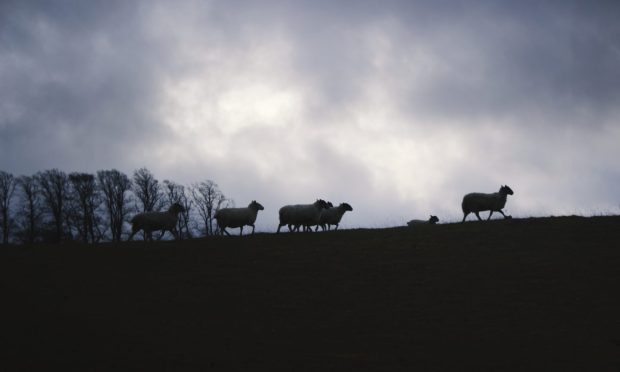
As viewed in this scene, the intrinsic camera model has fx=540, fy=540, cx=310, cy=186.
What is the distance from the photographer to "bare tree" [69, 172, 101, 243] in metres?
55.8

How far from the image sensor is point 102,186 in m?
61.2

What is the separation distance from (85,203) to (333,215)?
3422 centimetres

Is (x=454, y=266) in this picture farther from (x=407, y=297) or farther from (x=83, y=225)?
(x=83, y=225)

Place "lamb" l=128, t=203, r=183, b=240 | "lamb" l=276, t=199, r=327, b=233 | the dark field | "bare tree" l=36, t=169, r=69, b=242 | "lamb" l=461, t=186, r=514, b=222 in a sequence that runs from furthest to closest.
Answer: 1. "bare tree" l=36, t=169, r=69, b=242
2. "lamb" l=276, t=199, r=327, b=233
3. "lamb" l=461, t=186, r=514, b=222
4. "lamb" l=128, t=203, r=183, b=240
5. the dark field

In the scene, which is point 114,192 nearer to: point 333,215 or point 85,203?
point 85,203

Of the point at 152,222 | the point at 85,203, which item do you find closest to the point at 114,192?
the point at 85,203

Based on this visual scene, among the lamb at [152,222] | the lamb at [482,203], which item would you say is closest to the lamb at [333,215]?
the lamb at [482,203]

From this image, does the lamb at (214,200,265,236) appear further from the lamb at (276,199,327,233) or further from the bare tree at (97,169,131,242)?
the bare tree at (97,169,131,242)

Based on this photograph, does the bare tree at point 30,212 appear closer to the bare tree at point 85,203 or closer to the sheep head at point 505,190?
the bare tree at point 85,203

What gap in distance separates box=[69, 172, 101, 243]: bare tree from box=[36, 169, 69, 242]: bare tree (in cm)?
95

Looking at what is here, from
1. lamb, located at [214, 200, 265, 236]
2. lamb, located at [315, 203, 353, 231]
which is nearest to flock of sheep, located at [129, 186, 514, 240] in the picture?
lamb, located at [214, 200, 265, 236]

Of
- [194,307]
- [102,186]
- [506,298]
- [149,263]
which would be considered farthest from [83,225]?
[506,298]

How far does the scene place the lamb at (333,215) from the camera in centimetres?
3444

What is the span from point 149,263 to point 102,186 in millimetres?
45311
